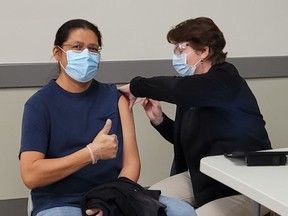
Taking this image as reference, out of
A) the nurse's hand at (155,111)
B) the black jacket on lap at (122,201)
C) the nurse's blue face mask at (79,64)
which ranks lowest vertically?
the black jacket on lap at (122,201)

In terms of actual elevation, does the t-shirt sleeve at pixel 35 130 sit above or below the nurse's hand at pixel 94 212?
above

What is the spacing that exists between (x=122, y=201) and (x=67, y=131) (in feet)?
1.23

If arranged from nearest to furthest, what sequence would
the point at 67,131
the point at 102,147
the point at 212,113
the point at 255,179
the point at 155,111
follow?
the point at 255,179
the point at 102,147
the point at 67,131
the point at 212,113
the point at 155,111

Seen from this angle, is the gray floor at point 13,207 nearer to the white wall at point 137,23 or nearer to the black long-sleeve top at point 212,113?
the white wall at point 137,23

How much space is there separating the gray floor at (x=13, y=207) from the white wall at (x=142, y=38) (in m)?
0.04

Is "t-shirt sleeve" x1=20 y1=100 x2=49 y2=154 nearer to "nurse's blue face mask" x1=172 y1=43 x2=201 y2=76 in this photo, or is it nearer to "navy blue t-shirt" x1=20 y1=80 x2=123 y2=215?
"navy blue t-shirt" x1=20 y1=80 x2=123 y2=215

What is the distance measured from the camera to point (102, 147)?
5.00 feet

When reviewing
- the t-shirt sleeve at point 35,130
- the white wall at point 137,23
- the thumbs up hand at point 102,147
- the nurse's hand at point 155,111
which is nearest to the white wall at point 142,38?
the white wall at point 137,23

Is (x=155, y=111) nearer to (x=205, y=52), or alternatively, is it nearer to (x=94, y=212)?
(x=205, y=52)

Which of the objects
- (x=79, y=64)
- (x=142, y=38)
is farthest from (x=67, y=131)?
(x=142, y=38)

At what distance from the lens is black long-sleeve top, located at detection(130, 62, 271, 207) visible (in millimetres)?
1708

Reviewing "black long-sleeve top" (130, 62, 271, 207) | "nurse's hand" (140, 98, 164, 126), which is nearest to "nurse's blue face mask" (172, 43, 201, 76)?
"black long-sleeve top" (130, 62, 271, 207)

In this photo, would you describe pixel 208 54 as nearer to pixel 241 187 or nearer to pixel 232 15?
pixel 241 187

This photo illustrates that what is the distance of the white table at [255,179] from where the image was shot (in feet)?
3.64
